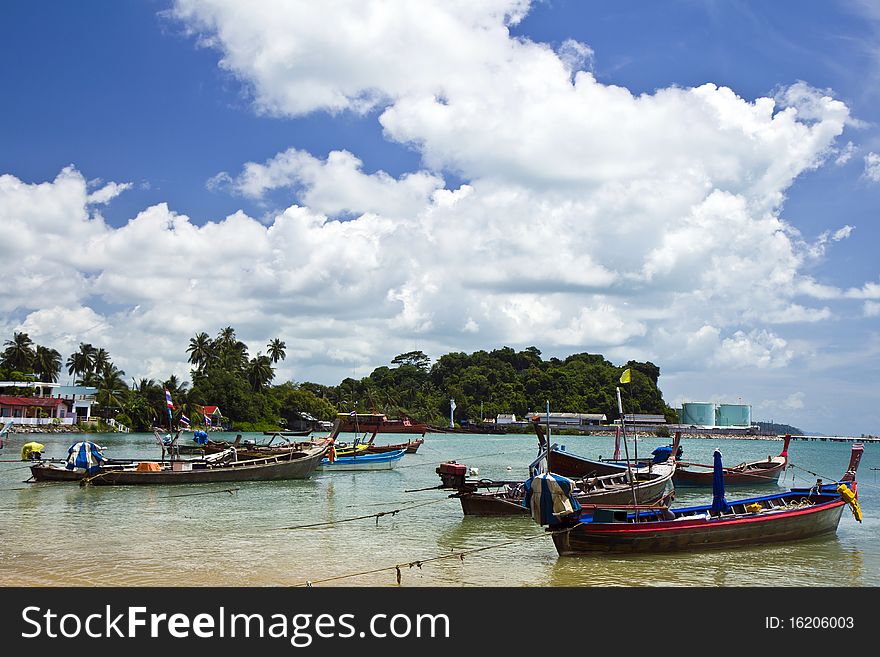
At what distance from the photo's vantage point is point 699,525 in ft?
56.7

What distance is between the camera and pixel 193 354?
111250 millimetres

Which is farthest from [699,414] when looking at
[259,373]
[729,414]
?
[259,373]

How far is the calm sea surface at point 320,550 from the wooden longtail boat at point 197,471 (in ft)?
5.64

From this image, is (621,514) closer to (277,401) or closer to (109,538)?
(109,538)

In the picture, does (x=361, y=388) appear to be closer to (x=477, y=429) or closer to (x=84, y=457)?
(x=477, y=429)

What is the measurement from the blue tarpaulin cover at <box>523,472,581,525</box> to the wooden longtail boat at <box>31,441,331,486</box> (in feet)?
65.8

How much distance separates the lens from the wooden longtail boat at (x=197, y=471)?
3105 cm

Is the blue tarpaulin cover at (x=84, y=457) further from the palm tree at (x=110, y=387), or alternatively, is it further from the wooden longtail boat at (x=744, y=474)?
the palm tree at (x=110, y=387)

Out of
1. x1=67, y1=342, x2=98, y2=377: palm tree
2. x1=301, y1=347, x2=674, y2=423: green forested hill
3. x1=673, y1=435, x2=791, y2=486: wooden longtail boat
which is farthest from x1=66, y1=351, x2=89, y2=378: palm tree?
x1=673, y1=435, x2=791, y2=486: wooden longtail boat

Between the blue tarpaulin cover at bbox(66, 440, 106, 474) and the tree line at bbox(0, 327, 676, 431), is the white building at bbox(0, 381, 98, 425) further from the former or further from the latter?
the blue tarpaulin cover at bbox(66, 440, 106, 474)

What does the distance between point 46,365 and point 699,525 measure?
9929 centimetres
